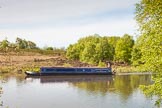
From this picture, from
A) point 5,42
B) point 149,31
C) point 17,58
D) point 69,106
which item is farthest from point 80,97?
point 17,58

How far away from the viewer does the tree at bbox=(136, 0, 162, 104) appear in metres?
14.7

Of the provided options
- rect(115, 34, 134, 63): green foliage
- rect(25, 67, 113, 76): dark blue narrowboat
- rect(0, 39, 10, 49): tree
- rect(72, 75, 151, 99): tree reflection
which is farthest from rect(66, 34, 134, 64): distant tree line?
rect(0, 39, 10, 49): tree

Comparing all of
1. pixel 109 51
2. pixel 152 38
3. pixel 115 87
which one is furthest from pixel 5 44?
pixel 109 51

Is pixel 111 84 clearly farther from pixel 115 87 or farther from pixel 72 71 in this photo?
pixel 72 71

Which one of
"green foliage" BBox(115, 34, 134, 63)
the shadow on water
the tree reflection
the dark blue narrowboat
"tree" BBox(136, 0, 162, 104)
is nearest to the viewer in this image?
"tree" BBox(136, 0, 162, 104)

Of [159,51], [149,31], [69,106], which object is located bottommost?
[69,106]

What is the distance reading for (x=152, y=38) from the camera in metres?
15.0

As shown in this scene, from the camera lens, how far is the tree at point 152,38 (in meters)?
14.7

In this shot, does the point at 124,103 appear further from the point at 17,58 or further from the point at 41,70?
the point at 17,58

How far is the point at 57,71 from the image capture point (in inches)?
2783

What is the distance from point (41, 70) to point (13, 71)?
6.89 m

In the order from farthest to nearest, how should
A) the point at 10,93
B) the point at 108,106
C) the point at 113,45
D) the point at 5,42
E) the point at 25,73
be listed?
the point at 113,45
the point at 25,73
the point at 10,93
the point at 108,106
the point at 5,42

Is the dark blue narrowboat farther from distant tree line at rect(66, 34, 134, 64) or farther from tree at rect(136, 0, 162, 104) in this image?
tree at rect(136, 0, 162, 104)

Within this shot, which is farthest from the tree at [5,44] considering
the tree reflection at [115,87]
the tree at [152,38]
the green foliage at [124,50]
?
the green foliage at [124,50]
